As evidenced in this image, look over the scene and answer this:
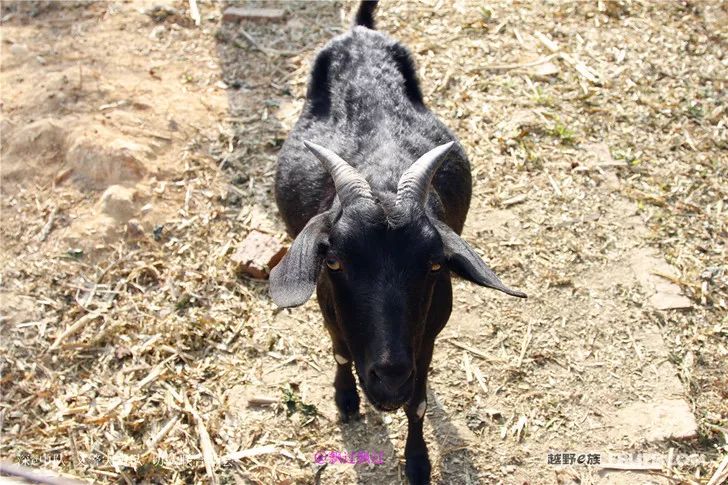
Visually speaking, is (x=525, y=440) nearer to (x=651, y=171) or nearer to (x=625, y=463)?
(x=625, y=463)

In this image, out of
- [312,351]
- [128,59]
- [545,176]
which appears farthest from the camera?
[128,59]

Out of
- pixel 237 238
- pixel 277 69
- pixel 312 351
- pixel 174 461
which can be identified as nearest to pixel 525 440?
pixel 312 351

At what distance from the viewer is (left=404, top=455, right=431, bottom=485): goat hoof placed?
539 cm

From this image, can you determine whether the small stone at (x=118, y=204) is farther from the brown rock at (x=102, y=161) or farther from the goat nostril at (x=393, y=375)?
the goat nostril at (x=393, y=375)

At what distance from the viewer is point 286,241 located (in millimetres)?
7145

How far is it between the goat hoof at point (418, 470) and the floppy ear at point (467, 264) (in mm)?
1656

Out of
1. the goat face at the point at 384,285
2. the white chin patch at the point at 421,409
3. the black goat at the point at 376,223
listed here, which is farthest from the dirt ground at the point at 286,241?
the goat face at the point at 384,285

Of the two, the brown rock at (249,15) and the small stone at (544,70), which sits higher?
the small stone at (544,70)

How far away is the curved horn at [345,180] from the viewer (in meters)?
4.45

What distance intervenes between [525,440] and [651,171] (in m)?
3.50

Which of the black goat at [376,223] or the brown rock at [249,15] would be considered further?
the brown rock at [249,15]

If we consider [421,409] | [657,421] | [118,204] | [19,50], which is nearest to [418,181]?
[421,409]

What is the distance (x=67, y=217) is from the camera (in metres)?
7.30

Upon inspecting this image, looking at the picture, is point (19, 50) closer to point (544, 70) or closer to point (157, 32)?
point (157, 32)
